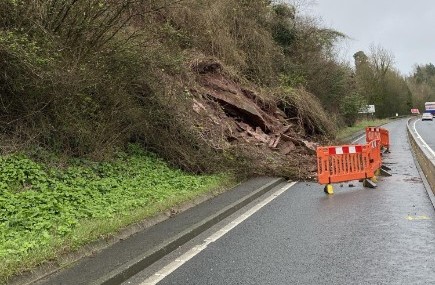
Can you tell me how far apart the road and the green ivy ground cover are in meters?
1.12

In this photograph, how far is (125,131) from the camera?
1168cm

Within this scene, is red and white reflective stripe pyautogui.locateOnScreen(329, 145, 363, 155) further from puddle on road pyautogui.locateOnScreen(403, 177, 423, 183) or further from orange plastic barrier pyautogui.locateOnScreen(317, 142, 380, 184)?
puddle on road pyautogui.locateOnScreen(403, 177, 423, 183)

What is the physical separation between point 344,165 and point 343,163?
56mm

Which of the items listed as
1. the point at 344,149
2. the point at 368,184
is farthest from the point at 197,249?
the point at 368,184

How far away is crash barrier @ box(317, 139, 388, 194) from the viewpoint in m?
11.5

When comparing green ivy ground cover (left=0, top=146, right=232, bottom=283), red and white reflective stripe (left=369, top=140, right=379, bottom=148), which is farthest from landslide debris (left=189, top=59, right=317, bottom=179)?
green ivy ground cover (left=0, top=146, right=232, bottom=283)

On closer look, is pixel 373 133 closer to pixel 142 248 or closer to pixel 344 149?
pixel 344 149

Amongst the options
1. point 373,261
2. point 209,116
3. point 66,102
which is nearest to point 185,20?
point 209,116

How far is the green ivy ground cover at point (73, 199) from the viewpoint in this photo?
5648 mm

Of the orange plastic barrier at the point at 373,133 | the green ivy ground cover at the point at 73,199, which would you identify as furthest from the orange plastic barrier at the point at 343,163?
the orange plastic barrier at the point at 373,133

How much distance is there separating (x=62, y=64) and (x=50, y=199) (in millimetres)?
2914

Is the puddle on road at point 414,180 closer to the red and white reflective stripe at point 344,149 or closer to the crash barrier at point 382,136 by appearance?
the red and white reflective stripe at point 344,149

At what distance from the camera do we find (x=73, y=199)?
794 cm

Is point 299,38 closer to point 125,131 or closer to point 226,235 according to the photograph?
point 125,131
